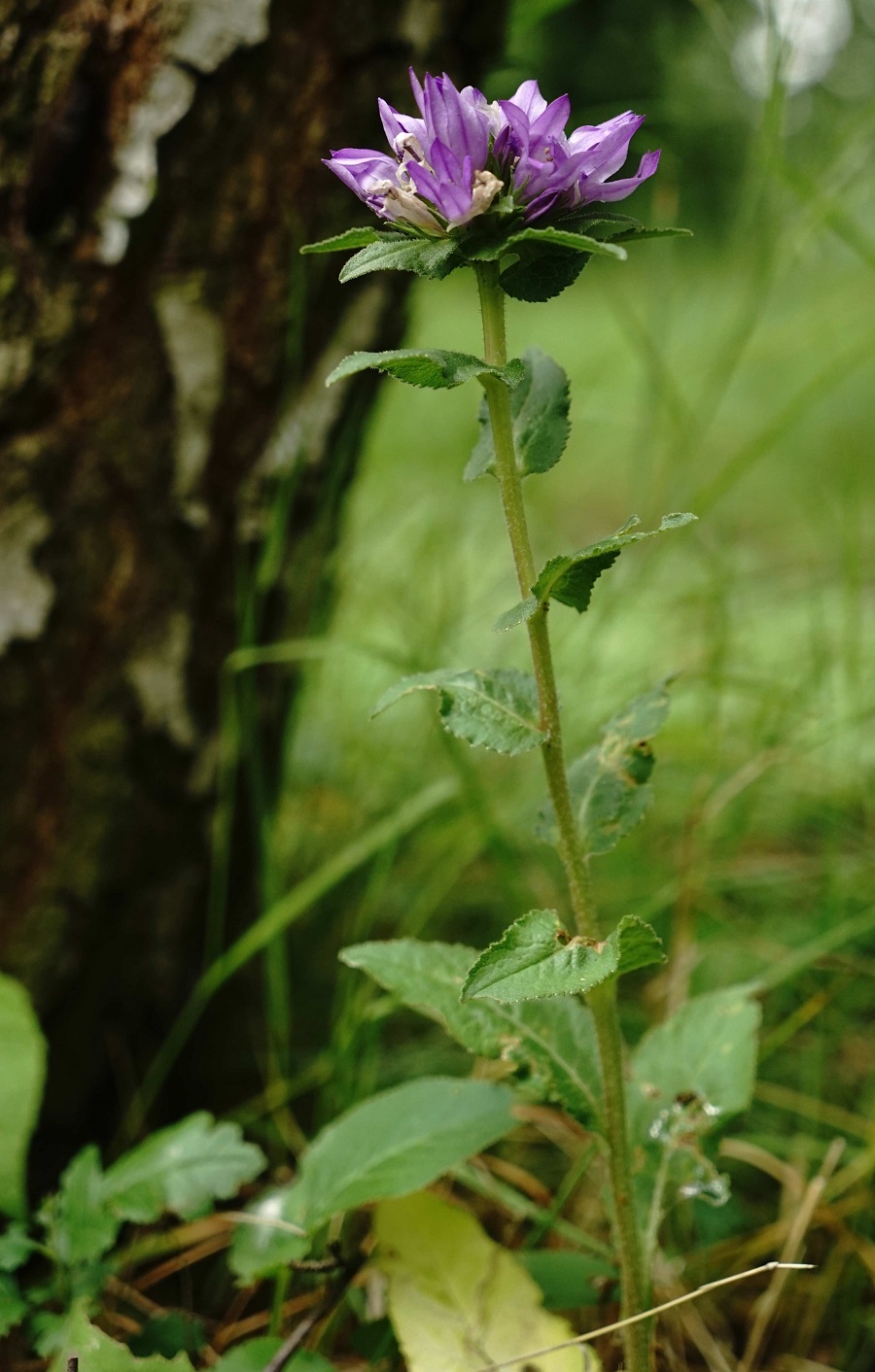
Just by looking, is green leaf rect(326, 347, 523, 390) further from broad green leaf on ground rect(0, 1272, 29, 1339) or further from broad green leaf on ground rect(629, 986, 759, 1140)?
broad green leaf on ground rect(0, 1272, 29, 1339)

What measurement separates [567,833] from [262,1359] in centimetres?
41

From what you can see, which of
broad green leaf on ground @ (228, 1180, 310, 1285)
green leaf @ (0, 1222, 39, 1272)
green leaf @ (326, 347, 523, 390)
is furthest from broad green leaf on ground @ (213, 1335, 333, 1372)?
green leaf @ (326, 347, 523, 390)

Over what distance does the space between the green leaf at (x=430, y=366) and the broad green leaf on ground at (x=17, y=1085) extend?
648 millimetres

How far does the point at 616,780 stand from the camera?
0.64 metres

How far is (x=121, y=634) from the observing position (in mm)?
1057

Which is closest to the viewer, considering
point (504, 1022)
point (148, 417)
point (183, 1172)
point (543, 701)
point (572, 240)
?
point (572, 240)

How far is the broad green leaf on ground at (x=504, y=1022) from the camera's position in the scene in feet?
2.13

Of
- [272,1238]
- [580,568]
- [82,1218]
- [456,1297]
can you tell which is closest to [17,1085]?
[82,1218]

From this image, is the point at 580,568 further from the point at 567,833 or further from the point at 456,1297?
the point at 456,1297

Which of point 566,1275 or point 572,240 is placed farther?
point 566,1275

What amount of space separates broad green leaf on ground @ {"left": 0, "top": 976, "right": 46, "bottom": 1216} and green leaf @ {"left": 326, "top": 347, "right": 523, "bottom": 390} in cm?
65

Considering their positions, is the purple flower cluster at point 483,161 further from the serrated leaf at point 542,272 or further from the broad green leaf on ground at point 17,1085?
the broad green leaf on ground at point 17,1085

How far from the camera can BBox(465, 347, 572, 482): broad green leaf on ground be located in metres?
0.60

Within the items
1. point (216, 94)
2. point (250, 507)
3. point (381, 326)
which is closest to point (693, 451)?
point (381, 326)
